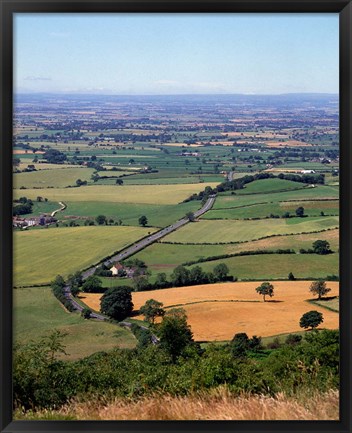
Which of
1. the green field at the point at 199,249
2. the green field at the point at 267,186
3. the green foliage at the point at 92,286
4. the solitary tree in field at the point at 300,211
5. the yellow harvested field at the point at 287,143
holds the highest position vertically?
the yellow harvested field at the point at 287,143

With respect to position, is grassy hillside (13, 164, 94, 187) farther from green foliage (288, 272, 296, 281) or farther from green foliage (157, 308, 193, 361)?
green foliage (288, 272, 296, 281)

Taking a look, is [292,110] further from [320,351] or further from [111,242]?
[320,351]

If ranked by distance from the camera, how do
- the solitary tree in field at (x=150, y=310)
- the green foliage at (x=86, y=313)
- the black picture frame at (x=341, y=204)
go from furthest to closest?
the green foliage at (x=86, y=313) → the solitary tree in field at (x=150, y=310) → the black picture frame at (x=341, y=204)

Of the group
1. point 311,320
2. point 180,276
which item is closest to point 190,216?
point 180,276

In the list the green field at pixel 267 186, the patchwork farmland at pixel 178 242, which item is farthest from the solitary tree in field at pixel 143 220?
the green field at pixel 267 186

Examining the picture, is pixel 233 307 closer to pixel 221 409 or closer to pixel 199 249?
pixel 199 249

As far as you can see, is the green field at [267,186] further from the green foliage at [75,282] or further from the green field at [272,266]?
the green foliage at [75,282]

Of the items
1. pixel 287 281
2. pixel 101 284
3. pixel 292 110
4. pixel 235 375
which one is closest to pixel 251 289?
pixel 287 281
